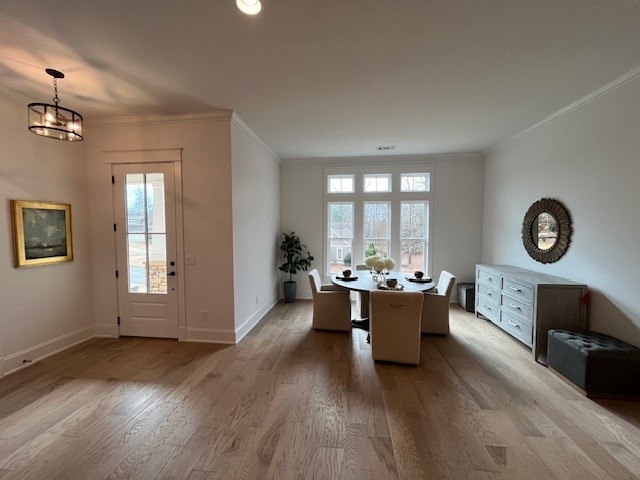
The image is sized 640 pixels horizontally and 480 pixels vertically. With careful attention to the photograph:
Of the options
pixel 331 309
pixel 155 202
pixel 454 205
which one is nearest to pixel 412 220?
pixel 454 205

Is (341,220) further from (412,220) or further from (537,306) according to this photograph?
(537,306)

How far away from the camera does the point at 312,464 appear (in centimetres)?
168

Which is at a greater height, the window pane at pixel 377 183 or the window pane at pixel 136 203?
the window pane at pixel 377 183

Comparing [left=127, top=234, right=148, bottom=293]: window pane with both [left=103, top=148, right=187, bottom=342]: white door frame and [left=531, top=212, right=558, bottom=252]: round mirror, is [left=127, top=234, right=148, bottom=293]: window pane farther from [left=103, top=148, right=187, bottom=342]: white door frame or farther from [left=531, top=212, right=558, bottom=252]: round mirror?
[left=531, top=212, right=558, bottom=252]: round mirror

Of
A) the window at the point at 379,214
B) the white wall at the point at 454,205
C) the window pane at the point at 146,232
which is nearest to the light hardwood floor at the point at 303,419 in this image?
the window pane at the point at 146,232

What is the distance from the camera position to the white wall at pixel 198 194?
131 inches

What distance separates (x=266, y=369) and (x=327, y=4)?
3.14 meters

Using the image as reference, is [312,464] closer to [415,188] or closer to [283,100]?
[283,100]

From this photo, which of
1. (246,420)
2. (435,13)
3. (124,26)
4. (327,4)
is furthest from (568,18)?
(246,420)

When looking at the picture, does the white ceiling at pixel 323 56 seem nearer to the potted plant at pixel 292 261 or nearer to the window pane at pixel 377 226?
the window pane at pixel 377 226

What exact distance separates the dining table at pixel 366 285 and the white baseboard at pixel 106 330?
3.02 m

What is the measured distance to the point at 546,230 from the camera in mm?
3547

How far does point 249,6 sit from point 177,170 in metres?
2.27

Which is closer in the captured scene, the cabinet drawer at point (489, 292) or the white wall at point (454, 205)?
the cabinet drawer at point (489, 292)
